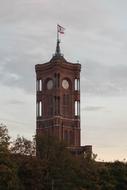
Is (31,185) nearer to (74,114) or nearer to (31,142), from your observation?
(31,142)

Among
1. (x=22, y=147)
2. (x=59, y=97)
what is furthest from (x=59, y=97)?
(x=22, y=147)

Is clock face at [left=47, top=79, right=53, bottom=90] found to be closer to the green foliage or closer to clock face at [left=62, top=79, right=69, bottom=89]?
clock face at [left=62, top=79, right=69, bottom=89]

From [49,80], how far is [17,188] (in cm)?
10556

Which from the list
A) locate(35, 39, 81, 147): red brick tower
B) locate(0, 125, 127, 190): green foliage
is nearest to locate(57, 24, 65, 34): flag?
locate(35, 39, 81, 147): red brick tower

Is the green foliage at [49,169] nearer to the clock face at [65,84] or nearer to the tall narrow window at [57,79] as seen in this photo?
the tall narrow window at [57,79]

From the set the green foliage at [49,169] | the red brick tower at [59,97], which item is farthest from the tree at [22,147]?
the red brick tower at [59,97]

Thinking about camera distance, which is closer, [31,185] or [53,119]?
[31,185]

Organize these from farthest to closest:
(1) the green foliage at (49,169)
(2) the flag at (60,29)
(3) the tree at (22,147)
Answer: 1. (2) the flag at (60,29)
2. (3) the tree at (22,147)
3. (1) the green foliage at (49,169)

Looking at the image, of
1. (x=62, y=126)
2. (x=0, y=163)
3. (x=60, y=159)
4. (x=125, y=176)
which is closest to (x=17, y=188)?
(x=0, y=163)

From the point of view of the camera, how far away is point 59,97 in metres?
183

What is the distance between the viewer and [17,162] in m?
85.8

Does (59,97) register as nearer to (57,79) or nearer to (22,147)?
(57,79)

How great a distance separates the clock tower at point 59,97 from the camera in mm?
181375

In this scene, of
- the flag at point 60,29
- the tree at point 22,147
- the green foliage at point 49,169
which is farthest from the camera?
the flag at point 60,29
